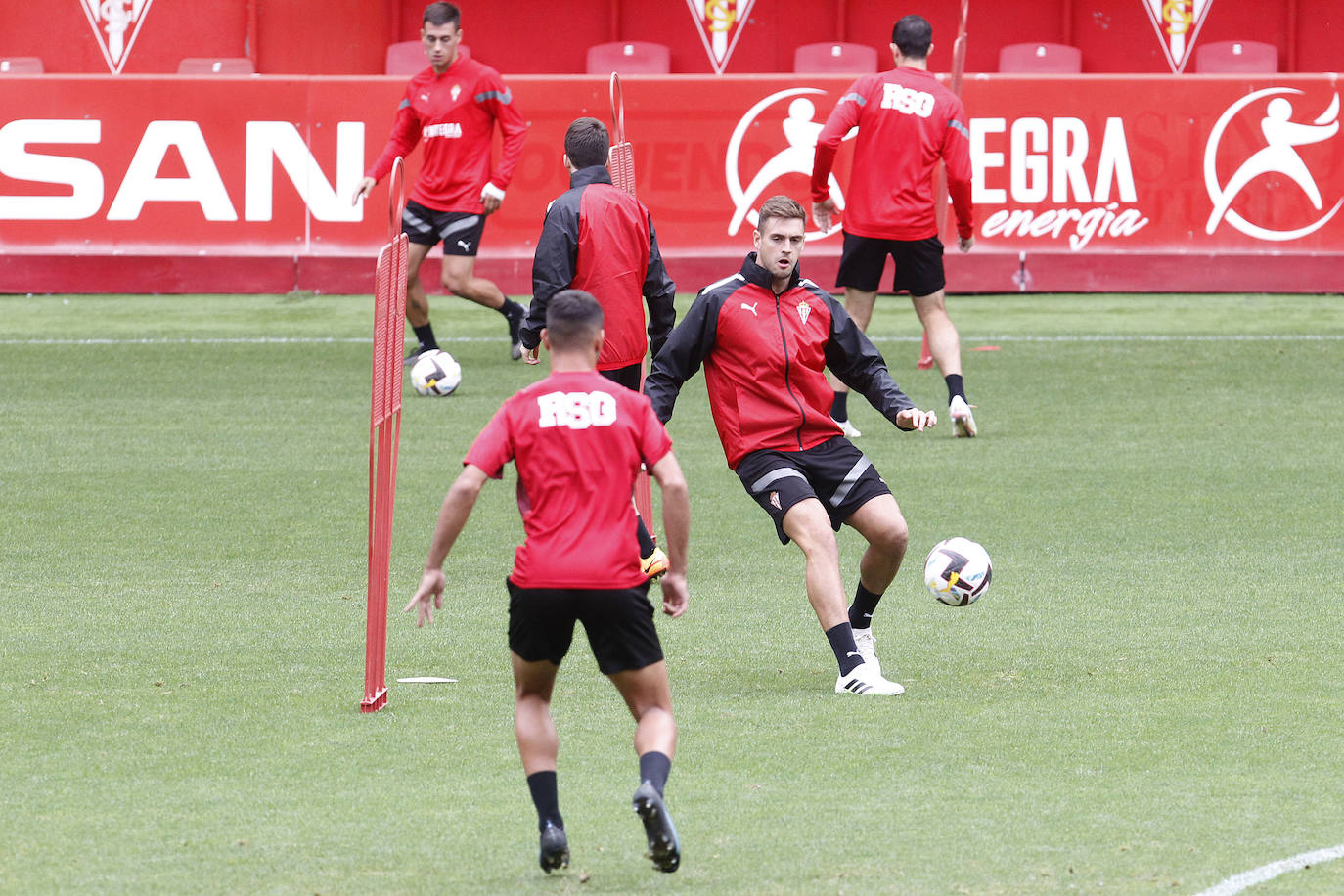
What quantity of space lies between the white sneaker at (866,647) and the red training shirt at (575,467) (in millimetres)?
2265

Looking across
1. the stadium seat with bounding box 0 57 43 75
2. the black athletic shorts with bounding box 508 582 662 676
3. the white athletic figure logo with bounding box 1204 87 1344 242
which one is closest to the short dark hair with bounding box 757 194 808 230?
the black athletic shorts with bounding box 508 582 662 676

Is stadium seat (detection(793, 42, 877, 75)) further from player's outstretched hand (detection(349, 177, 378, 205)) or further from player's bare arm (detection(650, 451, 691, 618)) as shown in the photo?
player's bare arm (detection(650, 451, 691, 618))

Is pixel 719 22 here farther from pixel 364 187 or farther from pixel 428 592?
pixel 428 592

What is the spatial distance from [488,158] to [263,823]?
9.58 meters

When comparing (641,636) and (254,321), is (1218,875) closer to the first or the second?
(641,636)

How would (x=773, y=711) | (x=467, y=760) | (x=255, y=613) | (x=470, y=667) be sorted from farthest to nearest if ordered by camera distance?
(x=255, y=613) < (x=470, y=667) < (x=773, y=711) < (x=467, y=760)

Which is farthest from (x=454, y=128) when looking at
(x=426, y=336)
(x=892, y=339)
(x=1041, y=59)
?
(x=1041, y=59)

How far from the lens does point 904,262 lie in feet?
44.5

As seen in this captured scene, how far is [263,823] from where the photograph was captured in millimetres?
6031

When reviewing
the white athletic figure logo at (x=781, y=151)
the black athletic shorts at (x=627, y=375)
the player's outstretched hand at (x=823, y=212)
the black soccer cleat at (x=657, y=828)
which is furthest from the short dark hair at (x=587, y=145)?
the white athletic figure logo at (x=781, y=151)

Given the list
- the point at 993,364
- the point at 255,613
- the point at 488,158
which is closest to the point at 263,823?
the point at 255,613

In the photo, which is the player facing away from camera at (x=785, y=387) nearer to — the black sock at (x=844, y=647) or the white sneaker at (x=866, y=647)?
the white sneaker at (x=866, y=647)

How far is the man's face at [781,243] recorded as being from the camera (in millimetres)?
7770

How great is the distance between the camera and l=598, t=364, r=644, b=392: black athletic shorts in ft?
31.9
